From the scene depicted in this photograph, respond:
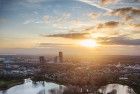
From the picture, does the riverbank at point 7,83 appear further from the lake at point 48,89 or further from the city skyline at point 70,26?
the city skyline at point 70,26

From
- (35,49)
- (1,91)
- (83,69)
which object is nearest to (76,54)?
(83,69)

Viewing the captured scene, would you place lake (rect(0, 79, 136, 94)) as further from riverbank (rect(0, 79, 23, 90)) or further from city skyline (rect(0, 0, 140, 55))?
city skyline (rect(0, 0, 140, 55))

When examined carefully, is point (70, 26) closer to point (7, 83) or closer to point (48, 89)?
point (48, 89)

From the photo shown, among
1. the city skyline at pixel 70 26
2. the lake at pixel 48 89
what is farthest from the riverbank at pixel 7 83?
the city skyline at pixel 70 26

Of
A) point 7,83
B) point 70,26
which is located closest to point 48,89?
point 7,83

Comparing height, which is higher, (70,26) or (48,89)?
(70,26)

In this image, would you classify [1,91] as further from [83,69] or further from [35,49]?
[83,69]

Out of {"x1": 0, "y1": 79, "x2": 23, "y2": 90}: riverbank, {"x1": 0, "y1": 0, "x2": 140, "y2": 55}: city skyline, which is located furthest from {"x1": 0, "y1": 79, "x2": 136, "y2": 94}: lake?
{"x1": 0, "y1": 0, "x2": 140, "y2": 55}: city skyline

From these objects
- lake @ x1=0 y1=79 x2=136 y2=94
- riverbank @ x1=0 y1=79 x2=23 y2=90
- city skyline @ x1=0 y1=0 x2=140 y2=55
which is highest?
city skyline @ x1=0 y1=0 x2=140 y2=55

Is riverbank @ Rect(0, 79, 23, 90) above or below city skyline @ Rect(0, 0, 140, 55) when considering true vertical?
below
